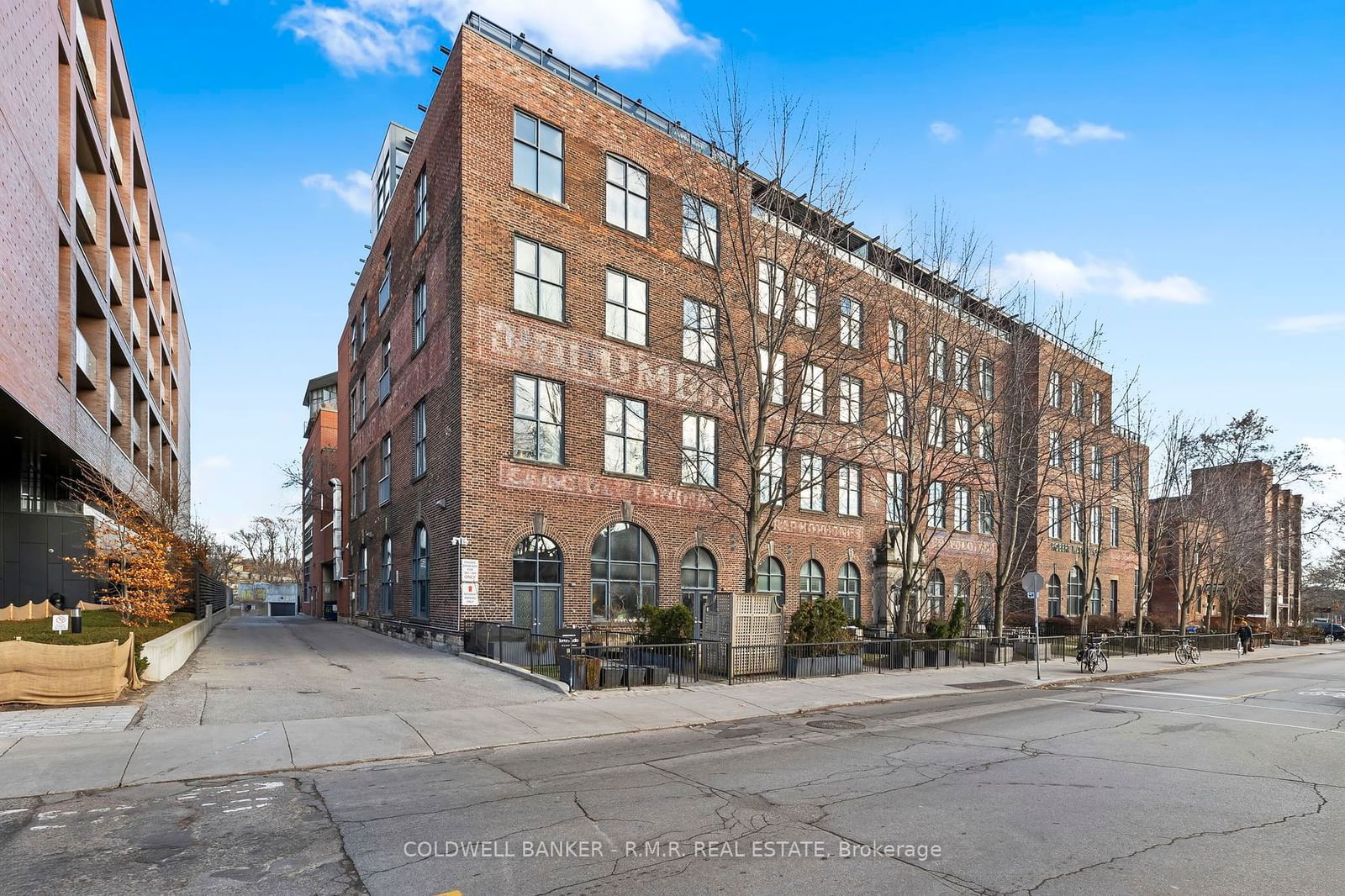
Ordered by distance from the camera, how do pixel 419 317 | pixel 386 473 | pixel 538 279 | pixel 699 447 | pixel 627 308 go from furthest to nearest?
pixel 386 473
pixel 419 317
pixel 699 447
pixel 627 308
pixel 538 279

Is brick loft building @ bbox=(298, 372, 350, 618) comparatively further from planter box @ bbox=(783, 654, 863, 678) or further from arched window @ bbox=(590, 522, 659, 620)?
planter box @ bbox=(783, 654, 863, 678)

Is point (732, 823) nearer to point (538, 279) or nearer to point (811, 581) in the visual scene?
point (538, 279)

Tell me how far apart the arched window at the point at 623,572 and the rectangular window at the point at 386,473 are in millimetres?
10372

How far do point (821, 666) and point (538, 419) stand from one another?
417 inches

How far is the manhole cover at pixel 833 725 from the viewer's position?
13.2 metres

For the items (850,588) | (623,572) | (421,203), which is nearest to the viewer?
(623,572)

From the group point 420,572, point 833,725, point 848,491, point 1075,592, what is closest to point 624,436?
point 420,572

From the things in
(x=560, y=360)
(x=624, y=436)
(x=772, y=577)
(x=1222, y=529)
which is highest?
(x=560, y=360)

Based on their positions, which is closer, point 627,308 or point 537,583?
point 537,583

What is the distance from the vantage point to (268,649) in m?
22.5

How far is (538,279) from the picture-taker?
24.4 meters

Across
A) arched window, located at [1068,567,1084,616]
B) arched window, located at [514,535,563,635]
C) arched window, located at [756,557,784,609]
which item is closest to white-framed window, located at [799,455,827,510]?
arched window, located at [756,557,784,609]

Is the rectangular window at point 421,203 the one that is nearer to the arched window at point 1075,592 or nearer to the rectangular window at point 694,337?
the rectangular window at point 694,337

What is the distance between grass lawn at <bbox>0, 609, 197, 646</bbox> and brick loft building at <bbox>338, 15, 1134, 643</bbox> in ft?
23.1
